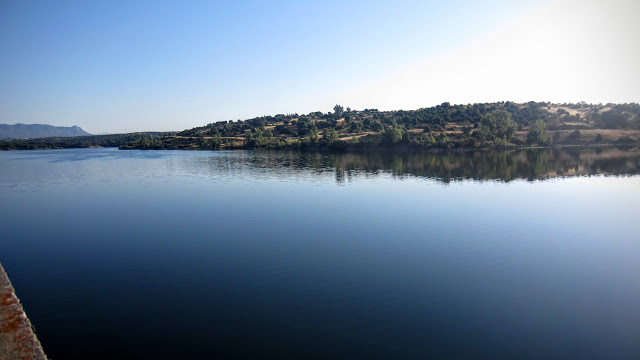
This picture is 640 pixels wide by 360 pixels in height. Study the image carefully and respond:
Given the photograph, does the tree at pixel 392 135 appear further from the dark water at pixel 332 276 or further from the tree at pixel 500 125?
the dark water at pixel 332 276

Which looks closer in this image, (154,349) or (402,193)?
(154,349)

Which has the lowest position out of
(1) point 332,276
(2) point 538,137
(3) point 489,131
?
(1) point 332,276

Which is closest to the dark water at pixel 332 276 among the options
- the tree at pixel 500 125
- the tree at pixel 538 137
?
the tree at pixel 538 137

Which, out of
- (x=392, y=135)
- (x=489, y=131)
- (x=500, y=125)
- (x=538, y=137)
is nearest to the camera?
(x=538, y=137)

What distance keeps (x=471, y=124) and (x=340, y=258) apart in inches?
3529

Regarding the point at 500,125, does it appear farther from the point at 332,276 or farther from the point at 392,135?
the point at 332,276

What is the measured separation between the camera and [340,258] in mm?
13812

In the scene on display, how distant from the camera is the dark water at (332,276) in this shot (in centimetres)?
857

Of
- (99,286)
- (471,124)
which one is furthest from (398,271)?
(471,124)

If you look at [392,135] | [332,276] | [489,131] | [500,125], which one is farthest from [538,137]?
[332,276]

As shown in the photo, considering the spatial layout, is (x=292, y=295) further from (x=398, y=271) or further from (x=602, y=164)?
(x=602, y=164)

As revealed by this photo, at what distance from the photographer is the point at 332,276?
1214 cm

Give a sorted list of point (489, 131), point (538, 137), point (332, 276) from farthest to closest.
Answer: point (489, 131) < point (538, 137) < point (332, 276)

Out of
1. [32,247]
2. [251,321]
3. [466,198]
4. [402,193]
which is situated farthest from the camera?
[402,193]
